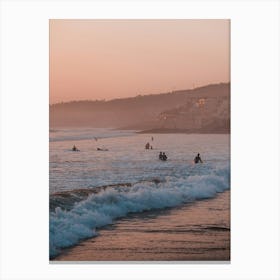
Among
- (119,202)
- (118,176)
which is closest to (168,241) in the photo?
(119,202)

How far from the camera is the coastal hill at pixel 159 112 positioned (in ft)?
26.5

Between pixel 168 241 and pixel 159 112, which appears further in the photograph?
pixel 159 112

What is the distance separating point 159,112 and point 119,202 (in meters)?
0.78

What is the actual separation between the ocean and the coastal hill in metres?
0.08

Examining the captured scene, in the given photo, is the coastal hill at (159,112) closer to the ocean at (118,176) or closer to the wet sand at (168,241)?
the ocean at (118,176)

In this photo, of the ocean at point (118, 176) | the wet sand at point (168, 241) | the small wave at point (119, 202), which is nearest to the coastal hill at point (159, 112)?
the ocean at point (118, 176)

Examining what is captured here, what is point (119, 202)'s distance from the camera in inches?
323

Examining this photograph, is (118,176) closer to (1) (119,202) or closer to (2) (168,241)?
(1) (119,202)

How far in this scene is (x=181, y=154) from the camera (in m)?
8.24

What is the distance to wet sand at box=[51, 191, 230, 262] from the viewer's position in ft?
26.0
